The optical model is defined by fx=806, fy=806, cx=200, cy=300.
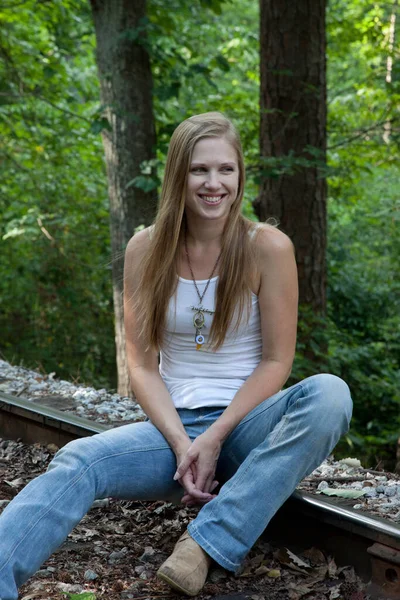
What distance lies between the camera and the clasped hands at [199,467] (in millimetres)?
2803

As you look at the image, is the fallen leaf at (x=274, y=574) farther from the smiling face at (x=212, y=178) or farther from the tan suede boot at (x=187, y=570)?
the smiling face at (x=212, y=178)

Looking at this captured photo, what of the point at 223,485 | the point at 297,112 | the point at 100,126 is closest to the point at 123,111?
the point at 100,126

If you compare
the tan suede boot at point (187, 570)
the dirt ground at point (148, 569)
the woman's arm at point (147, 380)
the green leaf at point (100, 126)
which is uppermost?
the green leaf at point (100, 126)

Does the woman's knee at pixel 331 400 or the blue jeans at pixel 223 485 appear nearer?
the blue jeans at pixel 223 485

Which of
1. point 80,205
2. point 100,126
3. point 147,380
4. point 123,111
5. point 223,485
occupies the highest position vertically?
point 123,111

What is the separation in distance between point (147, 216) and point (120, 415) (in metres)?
3.81

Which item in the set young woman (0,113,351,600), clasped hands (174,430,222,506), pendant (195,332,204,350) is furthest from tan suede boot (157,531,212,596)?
pendant (195,332,204,350)

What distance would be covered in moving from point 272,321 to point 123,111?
5502mm

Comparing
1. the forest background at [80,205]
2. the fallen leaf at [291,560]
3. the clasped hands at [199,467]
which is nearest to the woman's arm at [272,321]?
the clasped hands at [199,467]

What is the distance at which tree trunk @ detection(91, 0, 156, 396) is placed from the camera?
8016mm

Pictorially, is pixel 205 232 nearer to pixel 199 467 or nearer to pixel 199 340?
pixel 199 340

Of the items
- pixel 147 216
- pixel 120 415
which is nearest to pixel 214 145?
pixel 120 415

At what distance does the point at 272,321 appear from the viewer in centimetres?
297

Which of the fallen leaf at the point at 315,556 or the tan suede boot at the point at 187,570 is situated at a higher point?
the tan suede boot at the point at 187,570
